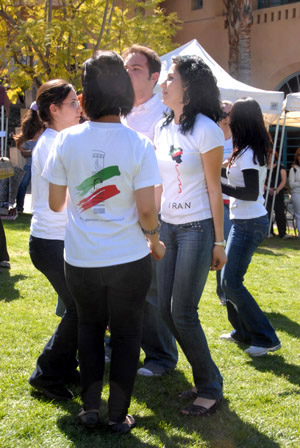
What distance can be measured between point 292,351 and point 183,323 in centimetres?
176

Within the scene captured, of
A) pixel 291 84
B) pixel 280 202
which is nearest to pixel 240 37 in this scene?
pixel 291 84

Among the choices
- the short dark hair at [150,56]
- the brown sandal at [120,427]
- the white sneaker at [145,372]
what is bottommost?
the white sneaker at [145,372]

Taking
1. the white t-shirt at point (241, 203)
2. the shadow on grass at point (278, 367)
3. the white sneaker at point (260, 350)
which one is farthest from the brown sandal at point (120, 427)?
the white t-shirt at point (241, 203)

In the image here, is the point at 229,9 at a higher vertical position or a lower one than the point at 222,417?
higher

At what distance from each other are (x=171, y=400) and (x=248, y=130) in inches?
78.9

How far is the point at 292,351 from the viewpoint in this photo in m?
4.85

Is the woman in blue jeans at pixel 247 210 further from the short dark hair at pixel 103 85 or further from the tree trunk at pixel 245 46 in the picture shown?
the tree trunk at pixel 245 46

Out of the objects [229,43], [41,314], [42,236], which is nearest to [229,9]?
[229,43]

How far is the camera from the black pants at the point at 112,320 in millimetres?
2955

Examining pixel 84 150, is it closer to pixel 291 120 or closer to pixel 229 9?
pixel 291 120

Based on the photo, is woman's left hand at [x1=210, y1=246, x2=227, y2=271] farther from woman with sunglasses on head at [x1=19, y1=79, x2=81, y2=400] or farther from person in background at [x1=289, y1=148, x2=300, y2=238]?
person in background at [x1=289, y1=148, x2=300, y2=238]

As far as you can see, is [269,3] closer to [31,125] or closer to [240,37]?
[240,37]

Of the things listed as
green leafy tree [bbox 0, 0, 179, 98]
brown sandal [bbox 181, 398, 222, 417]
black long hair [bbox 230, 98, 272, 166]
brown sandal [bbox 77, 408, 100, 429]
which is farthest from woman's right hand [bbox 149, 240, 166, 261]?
green leafy tree [bbox 0, 0, 179, 98]

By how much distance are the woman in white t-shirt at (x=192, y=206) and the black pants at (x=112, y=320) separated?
45 cm
